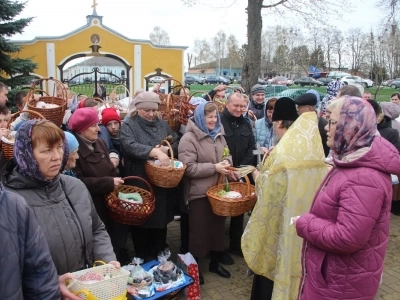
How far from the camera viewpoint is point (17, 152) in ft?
6.53

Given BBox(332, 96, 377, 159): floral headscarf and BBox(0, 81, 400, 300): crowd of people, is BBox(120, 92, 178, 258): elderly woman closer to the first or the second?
BBox(0, 81, 400, 300): crowd of people

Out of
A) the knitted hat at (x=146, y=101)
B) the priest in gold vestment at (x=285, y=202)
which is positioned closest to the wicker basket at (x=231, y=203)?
the priest in gold vestment at (x=285, y=202)

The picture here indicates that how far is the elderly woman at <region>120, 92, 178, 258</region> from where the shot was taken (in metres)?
3.86

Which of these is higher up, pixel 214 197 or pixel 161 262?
pixel 214 197

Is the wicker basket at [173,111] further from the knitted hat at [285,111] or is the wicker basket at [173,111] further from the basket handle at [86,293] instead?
the basket handle at [86,293]

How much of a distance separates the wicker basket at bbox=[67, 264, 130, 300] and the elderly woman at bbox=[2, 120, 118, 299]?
0.09 meters

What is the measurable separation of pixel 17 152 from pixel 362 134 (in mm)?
1853

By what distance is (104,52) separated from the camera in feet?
65.1

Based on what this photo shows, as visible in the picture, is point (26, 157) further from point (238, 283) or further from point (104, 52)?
point (104, 52)

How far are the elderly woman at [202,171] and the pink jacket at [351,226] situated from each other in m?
1.76

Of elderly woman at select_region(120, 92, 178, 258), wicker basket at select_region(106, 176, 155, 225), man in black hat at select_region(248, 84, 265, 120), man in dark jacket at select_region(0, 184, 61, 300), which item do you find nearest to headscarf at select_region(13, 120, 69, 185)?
man in dark jacket at select_region(0, 184, 61, 300)

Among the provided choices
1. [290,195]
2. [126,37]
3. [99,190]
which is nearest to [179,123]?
[99,190]

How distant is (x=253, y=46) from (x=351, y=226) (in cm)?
1287

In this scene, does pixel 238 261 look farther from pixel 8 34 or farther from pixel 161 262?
pixel 8 34
